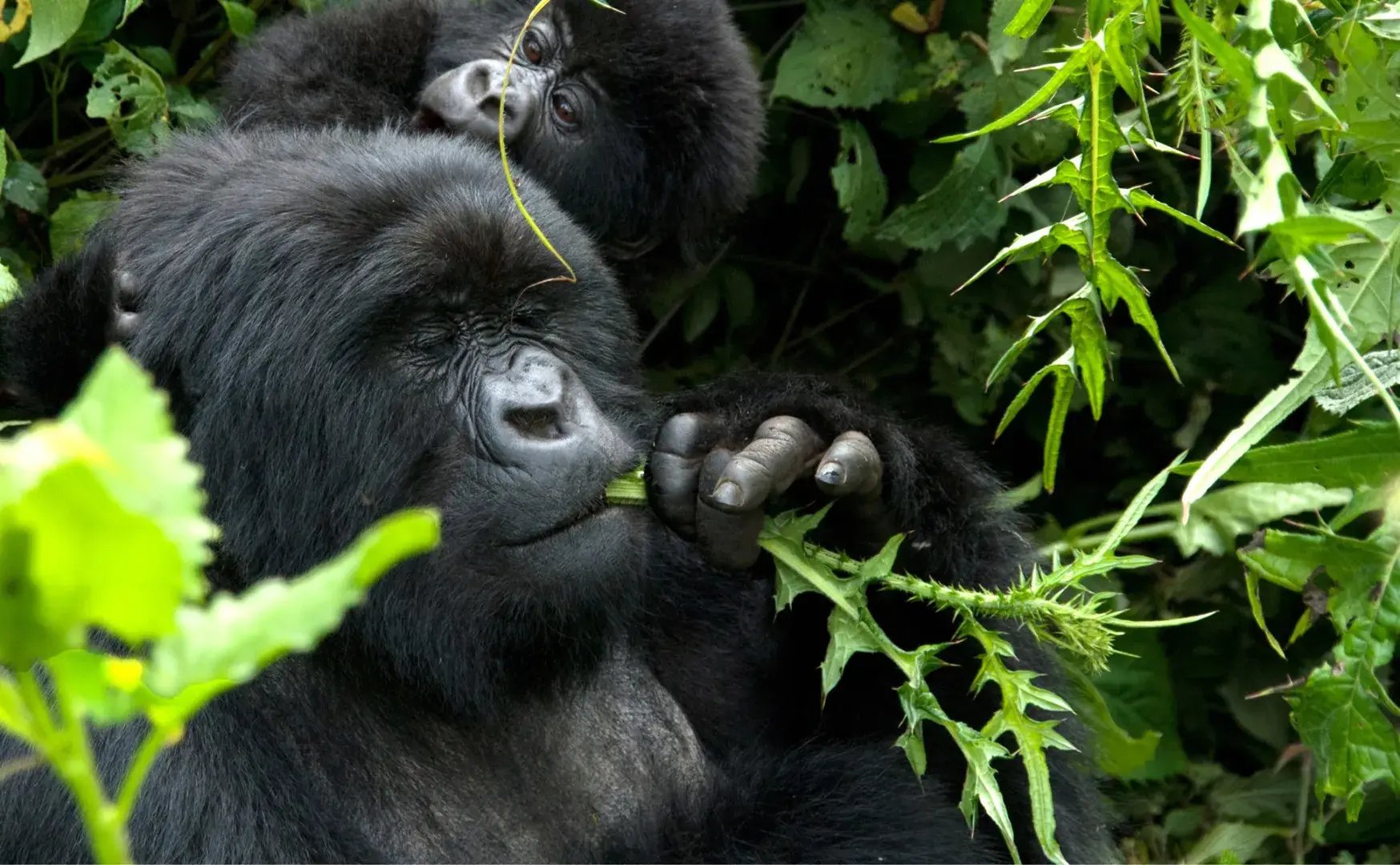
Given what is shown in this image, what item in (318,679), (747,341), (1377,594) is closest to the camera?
(1377,594)

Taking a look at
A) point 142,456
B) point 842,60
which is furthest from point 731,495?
point 842,60

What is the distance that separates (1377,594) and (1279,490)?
127 cm

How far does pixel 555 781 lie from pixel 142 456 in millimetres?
1772

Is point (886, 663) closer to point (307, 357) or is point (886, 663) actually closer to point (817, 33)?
point (307, 357)

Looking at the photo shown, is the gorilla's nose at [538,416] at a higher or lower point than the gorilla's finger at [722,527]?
higher

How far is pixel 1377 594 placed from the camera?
6.55ft

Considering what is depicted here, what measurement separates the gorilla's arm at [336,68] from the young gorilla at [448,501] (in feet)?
1.69

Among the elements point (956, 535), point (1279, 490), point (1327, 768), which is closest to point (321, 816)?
point (956, 535)

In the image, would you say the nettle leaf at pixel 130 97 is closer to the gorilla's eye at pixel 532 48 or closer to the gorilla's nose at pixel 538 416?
the gorilla's eye at pixel 532 48

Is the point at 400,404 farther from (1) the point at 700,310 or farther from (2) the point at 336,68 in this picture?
(1) the point at 700,310

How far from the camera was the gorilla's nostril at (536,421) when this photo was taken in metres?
2.01

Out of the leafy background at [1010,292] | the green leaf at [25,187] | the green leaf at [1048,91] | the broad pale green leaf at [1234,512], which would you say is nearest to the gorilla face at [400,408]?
the leafy background at [1010,292]

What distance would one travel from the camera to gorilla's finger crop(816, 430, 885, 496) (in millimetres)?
2170

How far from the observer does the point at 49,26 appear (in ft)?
9.34
